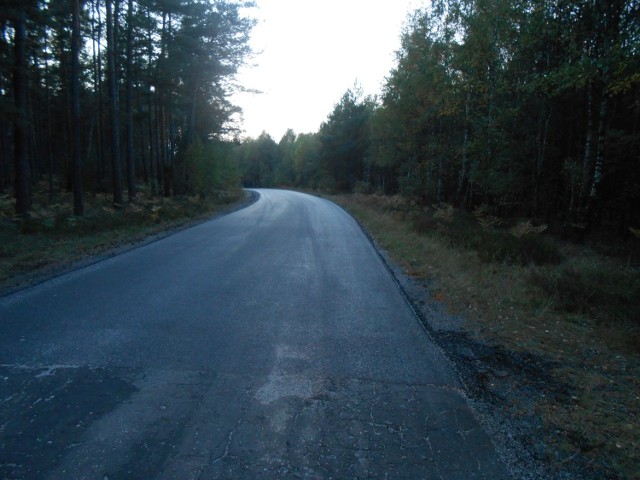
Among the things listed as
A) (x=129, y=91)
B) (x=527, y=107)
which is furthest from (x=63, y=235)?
(x=527, y=107)

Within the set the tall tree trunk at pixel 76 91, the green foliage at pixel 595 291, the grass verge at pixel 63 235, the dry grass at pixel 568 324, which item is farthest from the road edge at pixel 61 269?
the green foliage at pixel 595 291

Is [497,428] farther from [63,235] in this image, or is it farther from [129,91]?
[129,91]

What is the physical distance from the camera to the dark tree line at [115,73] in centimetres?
1514

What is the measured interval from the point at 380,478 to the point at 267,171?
3853 inches

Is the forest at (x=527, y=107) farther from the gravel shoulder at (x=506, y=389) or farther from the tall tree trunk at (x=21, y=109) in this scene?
the tall tree trunk at (x=21, y=109)

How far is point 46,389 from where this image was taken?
143 inches

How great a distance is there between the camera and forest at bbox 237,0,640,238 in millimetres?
11227

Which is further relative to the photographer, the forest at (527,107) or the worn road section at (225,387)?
the forest at (527,107)

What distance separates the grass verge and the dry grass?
7861 millimetres

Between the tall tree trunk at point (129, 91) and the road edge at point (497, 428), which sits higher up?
the tall tree trunk at point (129, 91)

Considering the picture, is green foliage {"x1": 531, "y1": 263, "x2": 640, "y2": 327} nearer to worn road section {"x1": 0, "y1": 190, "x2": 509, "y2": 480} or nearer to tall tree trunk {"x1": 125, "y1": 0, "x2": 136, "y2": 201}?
worn road section {"x1": 0, "y1": 190, "x2": 509, "y2": 480}

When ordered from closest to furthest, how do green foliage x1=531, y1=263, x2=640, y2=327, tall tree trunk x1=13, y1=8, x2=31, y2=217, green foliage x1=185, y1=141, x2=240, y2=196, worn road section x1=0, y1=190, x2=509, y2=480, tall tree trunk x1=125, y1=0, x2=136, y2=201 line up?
worn road section x1=0, y1=190, x2=509, y2=480 < green foliage x1=531, y1=263, x2=640, y2=327 < tall tree trunk x1=13, y1=8, x2=31, y2=217 < tall tree trunk x1=125, y1=0, x2=136, y2=201 < green foliage x1=185, y1=141, x2=240, y2=196

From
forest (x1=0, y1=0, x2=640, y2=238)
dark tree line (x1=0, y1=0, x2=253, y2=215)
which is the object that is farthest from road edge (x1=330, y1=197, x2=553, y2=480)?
dark tree line (x1=0, y1=0, x2=253, y2=215)

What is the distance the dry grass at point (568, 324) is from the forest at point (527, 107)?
4.05 m
